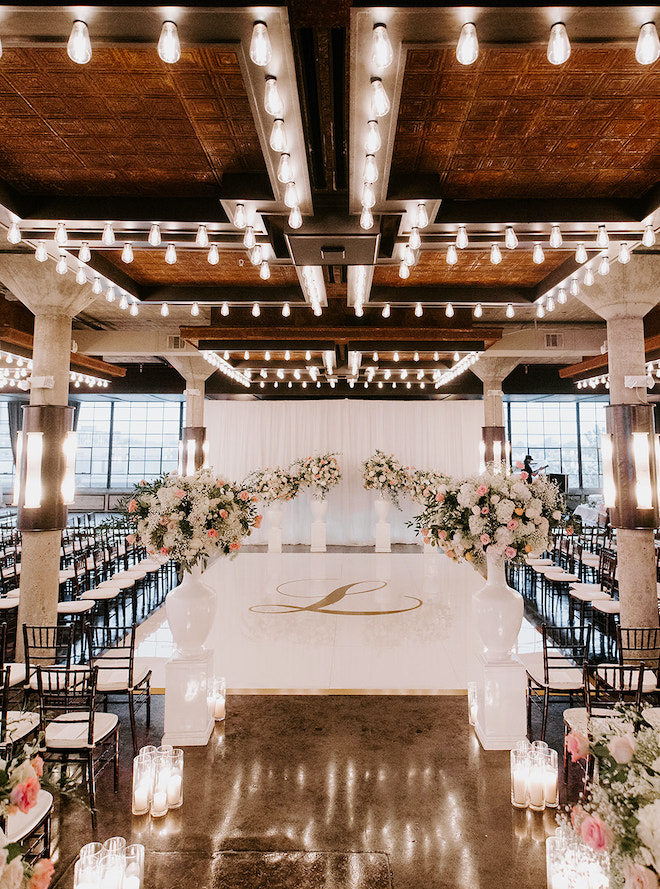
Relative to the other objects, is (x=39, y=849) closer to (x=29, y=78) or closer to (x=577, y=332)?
(x=29, y=78)

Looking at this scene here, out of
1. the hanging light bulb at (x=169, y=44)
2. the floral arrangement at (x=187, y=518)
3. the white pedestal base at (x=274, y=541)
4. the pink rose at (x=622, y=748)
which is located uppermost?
the hanging light bulb at (x=169, y=44)

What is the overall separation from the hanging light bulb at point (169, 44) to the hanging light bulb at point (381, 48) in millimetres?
852

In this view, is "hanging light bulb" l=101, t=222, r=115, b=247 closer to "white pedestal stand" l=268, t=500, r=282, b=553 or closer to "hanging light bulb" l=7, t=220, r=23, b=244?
"hanging light bulb" l=7, t=220, r=23, b=244

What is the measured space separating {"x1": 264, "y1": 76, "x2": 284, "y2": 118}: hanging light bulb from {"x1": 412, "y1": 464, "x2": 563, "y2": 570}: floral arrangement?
293 cm

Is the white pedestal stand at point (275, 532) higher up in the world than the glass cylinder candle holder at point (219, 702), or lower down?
higher up

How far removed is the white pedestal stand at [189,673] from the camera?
4.30 metres

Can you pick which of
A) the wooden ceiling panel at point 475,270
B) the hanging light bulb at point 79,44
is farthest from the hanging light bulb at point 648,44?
the wooden ceiling panel at point 475,270

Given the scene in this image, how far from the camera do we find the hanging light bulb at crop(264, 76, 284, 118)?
2629 millimetres

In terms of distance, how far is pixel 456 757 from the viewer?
4.08 m

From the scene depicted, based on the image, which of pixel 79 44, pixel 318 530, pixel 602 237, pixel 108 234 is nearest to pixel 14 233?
pixel 108 234

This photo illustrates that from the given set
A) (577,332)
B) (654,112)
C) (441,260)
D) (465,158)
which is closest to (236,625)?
(441,260)

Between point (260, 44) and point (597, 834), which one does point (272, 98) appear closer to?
point (260, 44)

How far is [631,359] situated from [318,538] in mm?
8964

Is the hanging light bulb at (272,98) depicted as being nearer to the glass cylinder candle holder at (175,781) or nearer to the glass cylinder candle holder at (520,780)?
the glass cylinder candle holder at (175,781)
